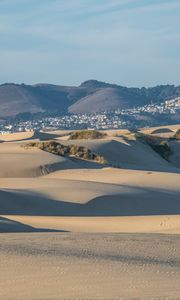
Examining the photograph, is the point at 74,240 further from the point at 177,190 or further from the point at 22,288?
the point at 177,190

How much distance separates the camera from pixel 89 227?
1664 cm

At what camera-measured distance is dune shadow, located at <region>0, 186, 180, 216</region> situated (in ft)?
63.0

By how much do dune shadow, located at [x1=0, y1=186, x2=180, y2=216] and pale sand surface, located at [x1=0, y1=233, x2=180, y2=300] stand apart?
814cm

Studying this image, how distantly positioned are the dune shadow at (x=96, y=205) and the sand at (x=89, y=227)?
0.03 metres

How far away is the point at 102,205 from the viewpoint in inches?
792

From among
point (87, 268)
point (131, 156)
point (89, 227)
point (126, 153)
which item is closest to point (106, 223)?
point (89, 227)

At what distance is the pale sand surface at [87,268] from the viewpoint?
717 centimetres

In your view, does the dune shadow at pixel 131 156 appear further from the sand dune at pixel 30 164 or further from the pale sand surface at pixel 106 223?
the pale sand surface at pixel 106 223

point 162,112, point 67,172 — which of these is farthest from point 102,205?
point 162,112

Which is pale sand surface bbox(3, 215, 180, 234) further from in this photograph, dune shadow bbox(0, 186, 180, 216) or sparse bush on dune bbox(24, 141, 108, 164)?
sparse bush on dune bbox(24, 141, 108, 164)

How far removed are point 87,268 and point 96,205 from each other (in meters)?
11.8

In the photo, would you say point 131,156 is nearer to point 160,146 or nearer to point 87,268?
point 160,146

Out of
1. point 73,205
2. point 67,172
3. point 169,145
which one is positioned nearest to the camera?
point 73,205

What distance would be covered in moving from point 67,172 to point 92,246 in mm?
18423
